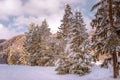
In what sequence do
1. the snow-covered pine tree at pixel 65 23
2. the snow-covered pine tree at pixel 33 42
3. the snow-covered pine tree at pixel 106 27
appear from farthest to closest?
the snow-covered pine tree at pixel 33 42 → the snow-covered pine tree at pixel 65 23 → the snow-covered pine tree at pixel 106 27

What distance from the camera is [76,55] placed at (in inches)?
1243

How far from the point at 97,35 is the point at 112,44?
87.9 inches

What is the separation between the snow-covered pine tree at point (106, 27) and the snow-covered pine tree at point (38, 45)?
24.1 meters

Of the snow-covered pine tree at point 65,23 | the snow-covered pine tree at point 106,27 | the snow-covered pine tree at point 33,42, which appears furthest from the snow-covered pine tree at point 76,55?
the snow-covered pine tree at point 33,42

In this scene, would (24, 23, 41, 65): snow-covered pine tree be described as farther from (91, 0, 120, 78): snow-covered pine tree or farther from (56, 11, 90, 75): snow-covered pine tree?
(91, 0, 120, 78): snow-covered pine tree

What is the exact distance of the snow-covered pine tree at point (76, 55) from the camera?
104 ft

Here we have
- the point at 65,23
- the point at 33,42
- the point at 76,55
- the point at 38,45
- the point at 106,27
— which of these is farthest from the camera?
the point at 33,42

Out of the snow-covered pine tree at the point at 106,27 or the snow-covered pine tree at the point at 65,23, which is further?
the snow-covered pine tree at the point at 65,23

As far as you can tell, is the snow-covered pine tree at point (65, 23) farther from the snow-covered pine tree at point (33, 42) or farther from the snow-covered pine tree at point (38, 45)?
the snow-covered pine tree at point (33, 42)

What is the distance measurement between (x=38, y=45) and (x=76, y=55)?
2552cm

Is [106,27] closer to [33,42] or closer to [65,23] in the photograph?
[65,23]

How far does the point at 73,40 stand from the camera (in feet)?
106

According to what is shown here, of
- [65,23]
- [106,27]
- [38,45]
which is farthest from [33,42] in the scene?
[106,27]

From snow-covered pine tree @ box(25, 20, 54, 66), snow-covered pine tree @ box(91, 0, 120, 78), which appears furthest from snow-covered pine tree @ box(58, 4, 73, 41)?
snow-covered pine tree @ box(91, 0, 120, 78)
